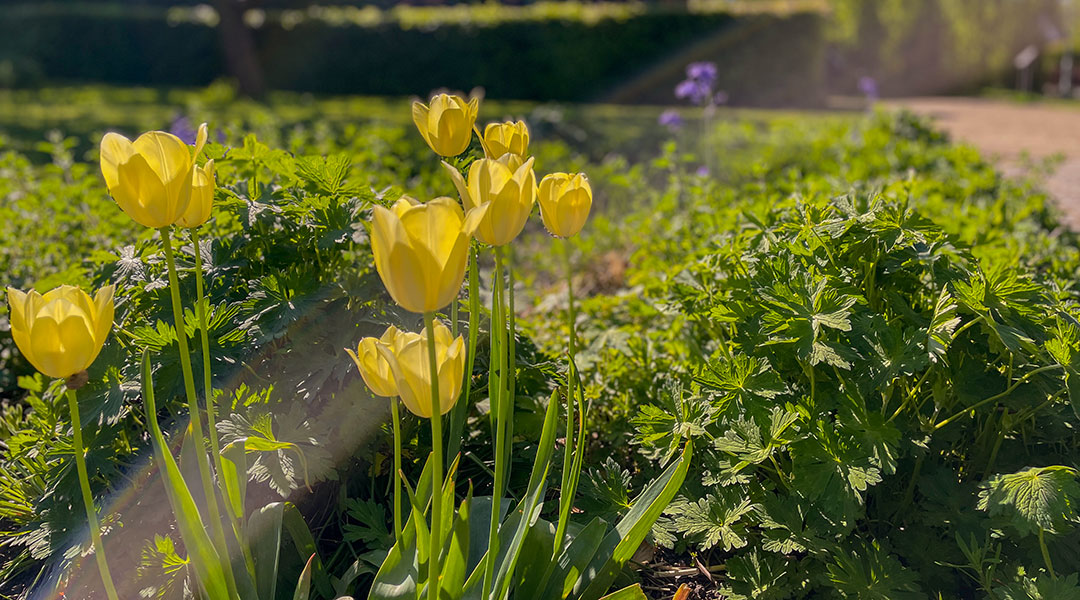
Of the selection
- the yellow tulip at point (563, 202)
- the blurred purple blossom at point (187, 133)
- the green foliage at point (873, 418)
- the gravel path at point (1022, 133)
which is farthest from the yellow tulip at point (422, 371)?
the gravel path at point (1022, 133)

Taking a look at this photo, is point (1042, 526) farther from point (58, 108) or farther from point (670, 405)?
point (58, 108)

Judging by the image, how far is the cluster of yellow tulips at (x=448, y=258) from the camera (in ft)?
3.18

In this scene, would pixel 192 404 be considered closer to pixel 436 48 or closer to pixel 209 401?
pixel 209 401

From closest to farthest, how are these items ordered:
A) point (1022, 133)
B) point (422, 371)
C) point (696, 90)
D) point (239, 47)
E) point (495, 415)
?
A: point (422, 371), point (495, 415), point (696, 90), point (1022, 133), point (239, 47)

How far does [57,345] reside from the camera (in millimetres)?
1072

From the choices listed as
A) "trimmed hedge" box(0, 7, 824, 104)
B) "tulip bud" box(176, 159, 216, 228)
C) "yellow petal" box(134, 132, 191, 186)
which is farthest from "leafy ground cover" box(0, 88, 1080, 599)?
"trimmed hedge" box(0, 7, 824, 104)

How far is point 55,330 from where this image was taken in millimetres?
1062

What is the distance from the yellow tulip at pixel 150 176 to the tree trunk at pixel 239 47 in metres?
12.4

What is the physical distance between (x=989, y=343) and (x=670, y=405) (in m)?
0.65

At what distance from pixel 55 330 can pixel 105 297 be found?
77 millimetres

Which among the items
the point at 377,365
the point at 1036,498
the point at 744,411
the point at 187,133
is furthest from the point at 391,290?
the point at 187,133

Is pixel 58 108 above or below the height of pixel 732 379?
above

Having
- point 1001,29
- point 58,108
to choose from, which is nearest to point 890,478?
point 58,108

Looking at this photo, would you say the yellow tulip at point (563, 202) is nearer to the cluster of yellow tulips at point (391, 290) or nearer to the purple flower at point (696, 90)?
the cluster of yellow tulips at point (391, 290)
